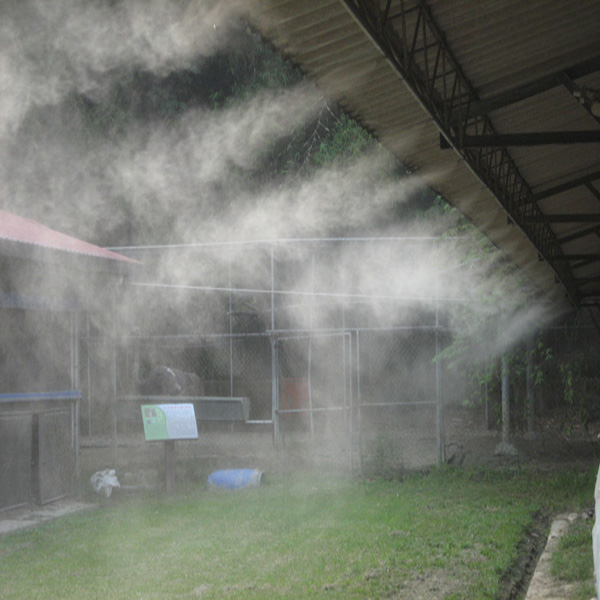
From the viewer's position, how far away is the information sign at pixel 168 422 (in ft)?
34.1

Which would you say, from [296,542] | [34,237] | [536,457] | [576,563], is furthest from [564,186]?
[34,237]

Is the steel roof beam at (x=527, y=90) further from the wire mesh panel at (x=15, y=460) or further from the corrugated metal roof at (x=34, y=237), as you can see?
the wire mesh panel at (x=15, y=460)

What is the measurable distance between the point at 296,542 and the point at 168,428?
3.47 m

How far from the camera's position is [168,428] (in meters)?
10.5

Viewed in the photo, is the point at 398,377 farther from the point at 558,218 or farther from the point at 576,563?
the point at 576,563

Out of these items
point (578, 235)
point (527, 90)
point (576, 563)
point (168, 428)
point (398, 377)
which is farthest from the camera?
point (398, 377)

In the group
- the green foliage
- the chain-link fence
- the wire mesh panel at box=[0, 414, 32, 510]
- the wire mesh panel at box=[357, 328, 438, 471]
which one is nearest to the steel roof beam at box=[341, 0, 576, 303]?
the wire mesh panel at box=[0, 414, 32, 510]

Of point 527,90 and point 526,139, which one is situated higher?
point 527,90

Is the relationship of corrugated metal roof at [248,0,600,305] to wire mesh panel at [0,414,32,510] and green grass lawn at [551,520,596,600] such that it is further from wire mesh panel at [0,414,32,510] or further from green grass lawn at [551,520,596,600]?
wire mesh panel at [0,414,32,510]

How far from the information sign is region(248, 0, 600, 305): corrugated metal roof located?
438 centimetres

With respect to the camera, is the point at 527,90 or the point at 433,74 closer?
the point at 433,74

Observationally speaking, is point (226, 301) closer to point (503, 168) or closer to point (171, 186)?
point (171, 186)

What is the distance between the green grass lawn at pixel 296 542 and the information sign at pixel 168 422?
0.72 m

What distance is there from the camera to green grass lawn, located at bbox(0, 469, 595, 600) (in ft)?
20.0
